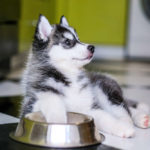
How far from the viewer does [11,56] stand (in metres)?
3.41

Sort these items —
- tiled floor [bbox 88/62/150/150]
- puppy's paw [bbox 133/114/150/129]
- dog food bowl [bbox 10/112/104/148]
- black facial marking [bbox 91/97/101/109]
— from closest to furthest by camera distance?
dog food bowl [bbox 10/112/104/148] < tiled floor [bbox 88/62/150/150] < black facial marking [bbox 91/97/101/109] < puppy's paw [bbox 133/114/150/129]

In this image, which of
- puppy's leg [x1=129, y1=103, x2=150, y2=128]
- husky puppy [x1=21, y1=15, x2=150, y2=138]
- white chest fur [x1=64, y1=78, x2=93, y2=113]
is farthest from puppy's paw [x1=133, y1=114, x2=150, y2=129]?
white chest fur [x1=64, y1=78, x2=93, y2=113]

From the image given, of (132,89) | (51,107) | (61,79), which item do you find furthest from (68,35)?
(132,89)

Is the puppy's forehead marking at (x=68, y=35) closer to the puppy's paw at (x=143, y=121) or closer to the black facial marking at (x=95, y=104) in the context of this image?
the black facial marking at (x=95, y=104)

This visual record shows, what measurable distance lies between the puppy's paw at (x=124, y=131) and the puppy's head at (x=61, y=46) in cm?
26

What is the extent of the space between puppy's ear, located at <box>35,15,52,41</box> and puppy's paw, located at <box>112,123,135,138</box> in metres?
0.41

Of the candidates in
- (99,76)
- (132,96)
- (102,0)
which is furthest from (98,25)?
(99,76)

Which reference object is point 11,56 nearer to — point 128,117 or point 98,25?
point 128,117

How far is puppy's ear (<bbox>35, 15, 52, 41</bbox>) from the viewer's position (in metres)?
1.58

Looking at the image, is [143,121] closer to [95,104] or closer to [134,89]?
[95,104]

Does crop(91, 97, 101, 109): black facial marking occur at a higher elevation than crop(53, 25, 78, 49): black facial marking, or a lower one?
lower

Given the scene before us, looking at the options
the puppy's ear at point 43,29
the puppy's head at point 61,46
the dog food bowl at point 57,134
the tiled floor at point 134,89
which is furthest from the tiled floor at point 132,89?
the puppy's ear at point 43,29

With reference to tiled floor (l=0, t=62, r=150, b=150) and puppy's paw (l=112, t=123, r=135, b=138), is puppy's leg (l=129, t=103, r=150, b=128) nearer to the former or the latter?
tiled floor (l=0, t=62, r=150, b=150)

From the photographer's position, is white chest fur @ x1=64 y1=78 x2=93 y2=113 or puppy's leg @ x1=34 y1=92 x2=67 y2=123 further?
white chest fur @ x1=64 y1=78 x2=93 y2=113
